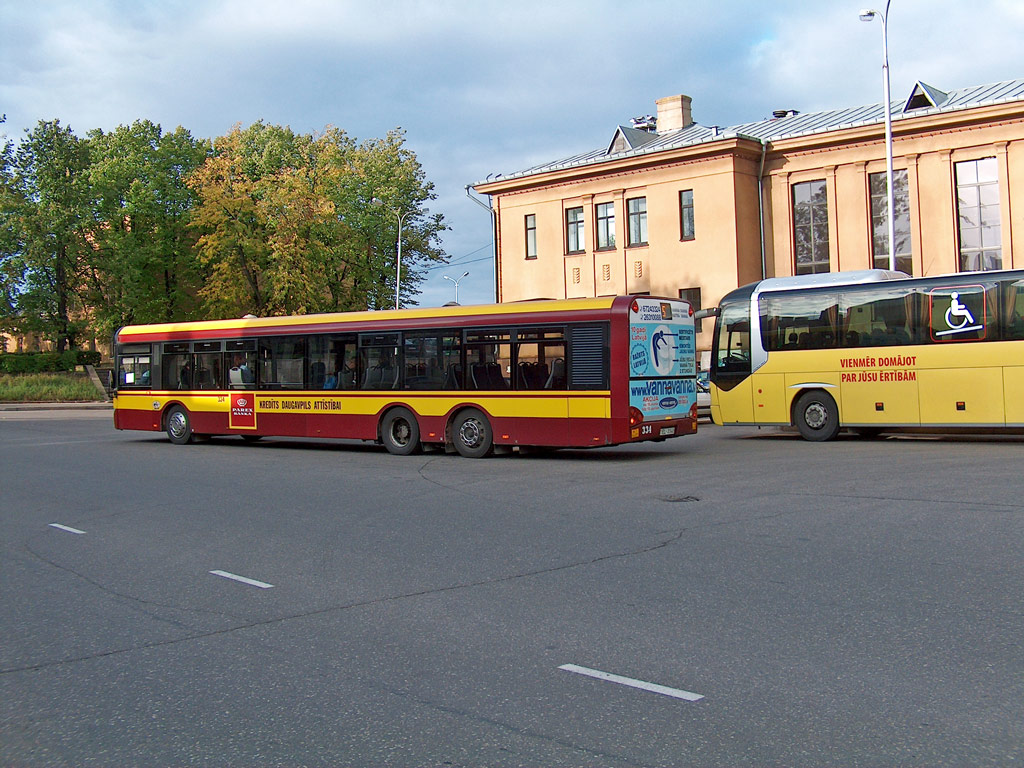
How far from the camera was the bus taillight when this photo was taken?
Result: 16.7 metres

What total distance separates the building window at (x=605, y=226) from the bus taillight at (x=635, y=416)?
2641 cm

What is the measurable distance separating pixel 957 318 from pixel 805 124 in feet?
76.2

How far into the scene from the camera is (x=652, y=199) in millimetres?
40750

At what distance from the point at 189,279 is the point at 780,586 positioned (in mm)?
55608

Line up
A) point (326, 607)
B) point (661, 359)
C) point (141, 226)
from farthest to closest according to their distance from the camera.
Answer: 1. point (141, 226)
2. point (661, 359)
3. point (326, 607)

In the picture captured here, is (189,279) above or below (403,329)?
above

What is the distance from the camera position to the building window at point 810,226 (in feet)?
125

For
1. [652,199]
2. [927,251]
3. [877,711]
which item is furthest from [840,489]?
[652,199]

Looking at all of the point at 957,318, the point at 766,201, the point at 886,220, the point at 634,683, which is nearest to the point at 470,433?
the point at 957,318

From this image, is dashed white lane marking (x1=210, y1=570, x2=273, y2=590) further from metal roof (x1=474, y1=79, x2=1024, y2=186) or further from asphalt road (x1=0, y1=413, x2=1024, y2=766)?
metal roof (x1=474, y1=79, x2=1024, y2=186)

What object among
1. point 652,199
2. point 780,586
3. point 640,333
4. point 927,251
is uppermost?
point 652,199

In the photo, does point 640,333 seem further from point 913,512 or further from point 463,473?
point 913,512

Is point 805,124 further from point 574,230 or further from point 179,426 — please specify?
point 179,426

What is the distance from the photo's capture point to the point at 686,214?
132 ft
